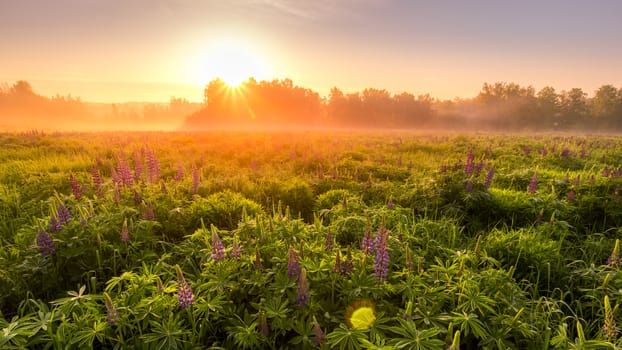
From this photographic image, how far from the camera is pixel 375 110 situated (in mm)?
74312

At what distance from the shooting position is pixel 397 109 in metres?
72.3

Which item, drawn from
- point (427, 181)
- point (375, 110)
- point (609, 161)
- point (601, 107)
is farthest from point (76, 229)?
point (601, 107)

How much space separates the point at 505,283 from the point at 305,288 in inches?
78.8

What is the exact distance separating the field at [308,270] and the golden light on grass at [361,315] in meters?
0.01

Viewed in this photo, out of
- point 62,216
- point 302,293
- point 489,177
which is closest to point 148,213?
point 62,216

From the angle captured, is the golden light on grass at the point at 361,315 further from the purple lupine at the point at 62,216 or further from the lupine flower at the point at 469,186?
the lupine flower at the point at 469,186

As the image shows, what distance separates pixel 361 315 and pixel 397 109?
75.3 metres

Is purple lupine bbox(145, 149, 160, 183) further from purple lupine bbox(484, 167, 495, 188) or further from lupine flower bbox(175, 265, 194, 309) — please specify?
purple lupine bbox(484, 167, 495, 188)

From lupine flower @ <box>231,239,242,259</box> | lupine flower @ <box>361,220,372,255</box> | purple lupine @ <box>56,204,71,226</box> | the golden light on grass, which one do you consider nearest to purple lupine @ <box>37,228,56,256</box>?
purple lupine @ <box>56,204,71,226</box>

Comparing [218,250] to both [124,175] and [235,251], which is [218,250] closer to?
[235,251]

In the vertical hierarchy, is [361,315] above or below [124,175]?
below

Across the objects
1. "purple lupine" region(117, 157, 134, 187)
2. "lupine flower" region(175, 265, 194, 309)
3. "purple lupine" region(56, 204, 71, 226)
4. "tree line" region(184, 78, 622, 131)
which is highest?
"tree line" region(184, 78, 622, 131)

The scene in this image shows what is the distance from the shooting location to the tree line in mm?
67250

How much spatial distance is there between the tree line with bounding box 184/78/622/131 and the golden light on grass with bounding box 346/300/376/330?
214ft
